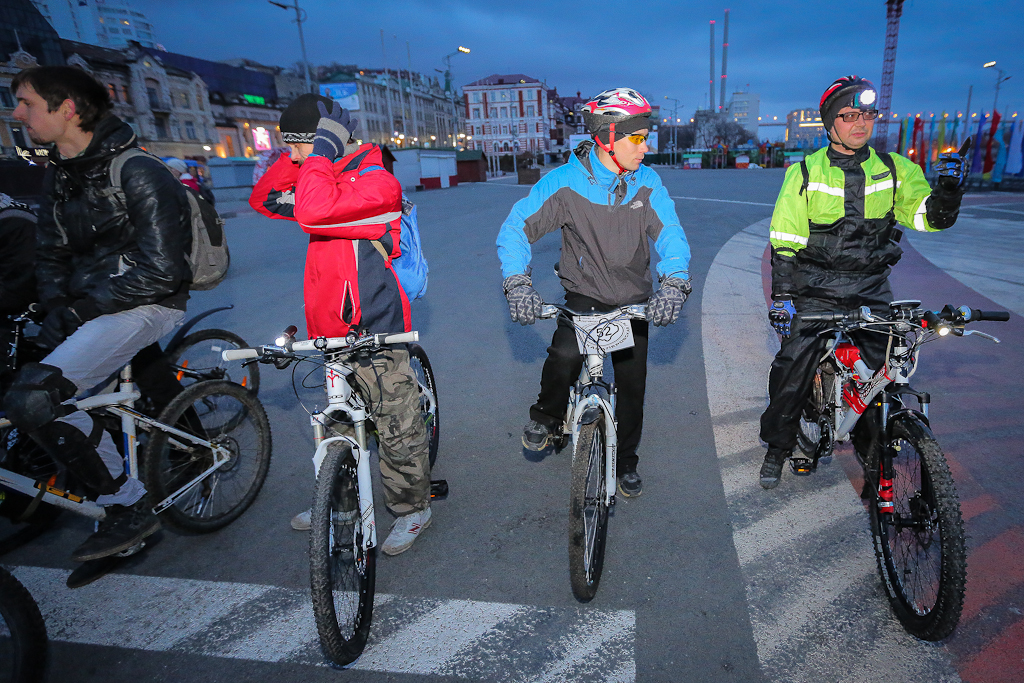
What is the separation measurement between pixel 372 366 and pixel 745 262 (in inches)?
344

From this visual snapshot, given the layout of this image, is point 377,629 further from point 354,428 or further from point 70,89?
point 70,89

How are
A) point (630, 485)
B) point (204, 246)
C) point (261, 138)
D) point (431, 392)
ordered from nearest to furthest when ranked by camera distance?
point (204, 246)
point (630, 485)
point (431, 392)
point (261, 138)

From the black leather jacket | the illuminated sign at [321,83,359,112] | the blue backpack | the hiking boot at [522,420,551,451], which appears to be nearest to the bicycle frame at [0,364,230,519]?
the black leather jacket

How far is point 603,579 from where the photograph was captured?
9.51ft

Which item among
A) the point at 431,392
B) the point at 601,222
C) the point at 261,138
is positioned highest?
the point at 261,138

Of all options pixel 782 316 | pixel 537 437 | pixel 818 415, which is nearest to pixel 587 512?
pixel 537 437

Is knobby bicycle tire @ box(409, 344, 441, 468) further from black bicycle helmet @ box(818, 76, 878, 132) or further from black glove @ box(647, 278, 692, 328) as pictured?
black bicycle helmet @ box(818, 76, 878, 132)

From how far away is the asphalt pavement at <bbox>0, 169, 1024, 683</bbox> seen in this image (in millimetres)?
2422

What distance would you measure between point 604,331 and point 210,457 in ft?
8.16

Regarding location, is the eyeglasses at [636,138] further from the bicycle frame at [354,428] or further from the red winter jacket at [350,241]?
the bicycle frame at [354,428]

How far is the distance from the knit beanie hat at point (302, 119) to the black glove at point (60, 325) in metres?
1.45

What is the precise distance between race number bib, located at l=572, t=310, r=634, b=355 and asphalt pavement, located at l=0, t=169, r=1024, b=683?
1208 mm

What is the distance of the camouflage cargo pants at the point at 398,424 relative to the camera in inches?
118

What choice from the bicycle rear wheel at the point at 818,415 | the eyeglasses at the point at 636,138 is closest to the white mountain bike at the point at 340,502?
the eyeglasses at the point at 636,138
